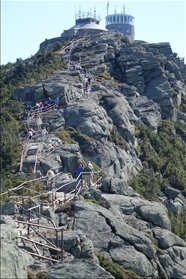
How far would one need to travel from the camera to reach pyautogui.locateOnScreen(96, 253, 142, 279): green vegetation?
20.0m

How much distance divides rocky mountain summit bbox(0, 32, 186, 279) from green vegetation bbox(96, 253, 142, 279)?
0.84 feet

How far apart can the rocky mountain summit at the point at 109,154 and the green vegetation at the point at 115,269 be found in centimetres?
26

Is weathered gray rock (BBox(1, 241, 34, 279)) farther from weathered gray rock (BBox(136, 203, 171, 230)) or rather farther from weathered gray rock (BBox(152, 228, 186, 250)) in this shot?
weathered gray rock (BBox(136, 203, 171, 230))

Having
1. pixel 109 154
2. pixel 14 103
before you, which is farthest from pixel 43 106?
pixel 109 154

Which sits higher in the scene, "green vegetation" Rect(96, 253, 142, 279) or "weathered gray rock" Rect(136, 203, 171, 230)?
"weathered gray rock" Rect(136, 203, 171, 230)

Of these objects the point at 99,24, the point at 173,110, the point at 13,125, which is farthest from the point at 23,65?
A: the point at 99,24

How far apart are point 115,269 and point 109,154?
883 inches

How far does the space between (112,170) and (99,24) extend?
48899 mm

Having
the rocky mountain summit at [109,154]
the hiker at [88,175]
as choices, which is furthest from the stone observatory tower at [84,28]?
the hiker at [88,175]

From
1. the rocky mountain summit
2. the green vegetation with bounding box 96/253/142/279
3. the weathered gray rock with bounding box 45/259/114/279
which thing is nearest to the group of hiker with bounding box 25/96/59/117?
the rocky mountain summit

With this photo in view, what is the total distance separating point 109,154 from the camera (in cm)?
4241

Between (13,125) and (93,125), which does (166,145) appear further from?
(13,125)

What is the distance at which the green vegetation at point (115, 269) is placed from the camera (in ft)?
65.8

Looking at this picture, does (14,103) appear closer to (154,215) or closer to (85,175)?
(85,175)
